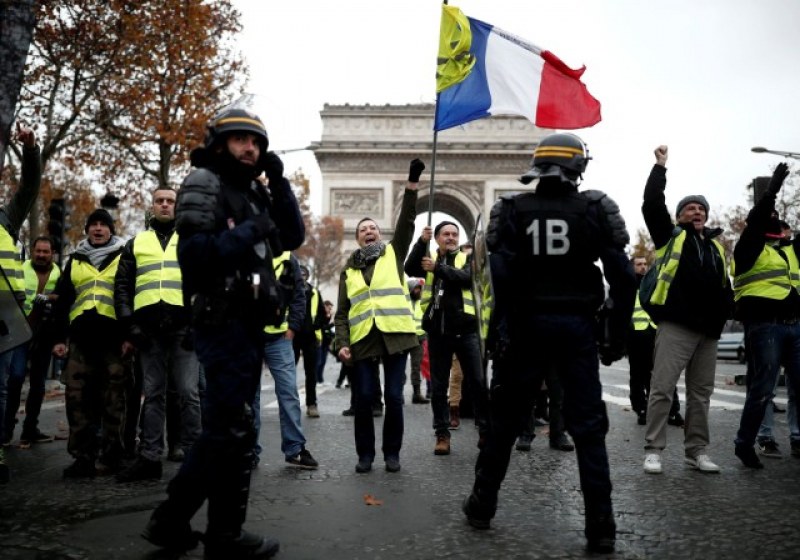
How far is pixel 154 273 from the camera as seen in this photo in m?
5.48

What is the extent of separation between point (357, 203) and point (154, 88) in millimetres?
30696

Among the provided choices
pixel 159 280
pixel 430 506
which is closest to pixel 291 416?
pixel 159 280

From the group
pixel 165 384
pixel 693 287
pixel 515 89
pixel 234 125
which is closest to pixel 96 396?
pixel 165 384

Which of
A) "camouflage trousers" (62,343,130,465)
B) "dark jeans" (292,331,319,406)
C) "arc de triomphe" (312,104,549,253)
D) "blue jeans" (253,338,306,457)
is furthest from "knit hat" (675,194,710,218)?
"arc de triomphe" (312,104,549,253)

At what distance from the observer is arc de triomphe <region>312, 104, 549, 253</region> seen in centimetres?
4828

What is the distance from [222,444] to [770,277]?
4.60 meters

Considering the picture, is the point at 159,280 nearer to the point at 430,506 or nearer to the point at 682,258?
the point at 430,506

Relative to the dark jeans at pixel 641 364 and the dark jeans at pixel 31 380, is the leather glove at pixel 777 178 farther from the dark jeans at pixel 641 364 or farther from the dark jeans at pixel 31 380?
the dark jeans at pixel 31 380

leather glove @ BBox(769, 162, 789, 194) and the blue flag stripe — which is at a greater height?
the blue flag stripe

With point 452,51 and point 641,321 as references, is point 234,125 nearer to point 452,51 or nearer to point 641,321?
point 452,51

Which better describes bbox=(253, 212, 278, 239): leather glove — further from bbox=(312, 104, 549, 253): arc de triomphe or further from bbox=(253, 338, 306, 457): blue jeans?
bbox=(312, 104, 549, 253): arc de triomphe

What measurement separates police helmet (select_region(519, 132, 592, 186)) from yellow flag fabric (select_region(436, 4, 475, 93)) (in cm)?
287

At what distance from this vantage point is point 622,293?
3.89 m

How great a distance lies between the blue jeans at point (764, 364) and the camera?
579 centimetres
